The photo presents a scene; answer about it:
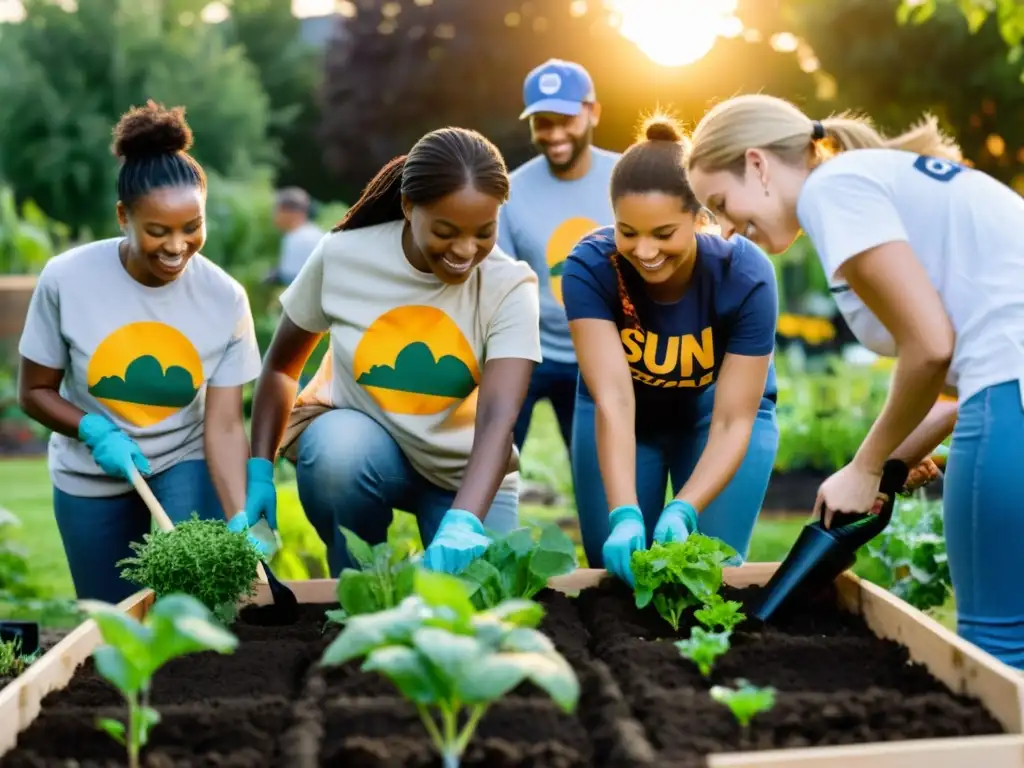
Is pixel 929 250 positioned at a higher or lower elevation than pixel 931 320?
higher

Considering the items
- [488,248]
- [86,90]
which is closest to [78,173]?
[86,90]

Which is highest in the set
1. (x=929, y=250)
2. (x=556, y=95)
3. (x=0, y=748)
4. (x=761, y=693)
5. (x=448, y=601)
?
(x=556, y=95)

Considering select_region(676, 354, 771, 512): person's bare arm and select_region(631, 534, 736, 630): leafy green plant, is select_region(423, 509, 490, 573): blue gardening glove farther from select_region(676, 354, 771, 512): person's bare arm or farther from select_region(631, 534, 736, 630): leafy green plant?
select_region(676, 354, 771, 512): person's bare arm

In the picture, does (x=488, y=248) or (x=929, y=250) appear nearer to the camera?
(x=929, y=250)

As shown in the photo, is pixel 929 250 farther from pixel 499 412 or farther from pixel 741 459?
pixel 499 412

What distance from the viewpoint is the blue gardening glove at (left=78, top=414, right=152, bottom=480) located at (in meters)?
2.65

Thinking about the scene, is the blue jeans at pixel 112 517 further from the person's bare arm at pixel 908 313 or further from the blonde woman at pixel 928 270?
the person's bare arm at pixel 908 313

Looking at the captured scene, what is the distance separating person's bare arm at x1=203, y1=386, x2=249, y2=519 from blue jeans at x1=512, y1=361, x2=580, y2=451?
118cm

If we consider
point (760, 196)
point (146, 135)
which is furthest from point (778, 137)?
point (146, 135)

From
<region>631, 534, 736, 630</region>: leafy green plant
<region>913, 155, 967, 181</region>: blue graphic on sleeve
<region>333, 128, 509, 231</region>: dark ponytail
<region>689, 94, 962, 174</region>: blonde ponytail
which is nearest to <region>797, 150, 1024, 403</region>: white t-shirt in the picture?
<region>913, 155, 967, 181</region>: blue graphic on sleeve

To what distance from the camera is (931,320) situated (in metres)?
2.01

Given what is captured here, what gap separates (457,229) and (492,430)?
1.45ft

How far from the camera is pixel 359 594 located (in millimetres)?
2117

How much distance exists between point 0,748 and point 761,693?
1.10 meters
